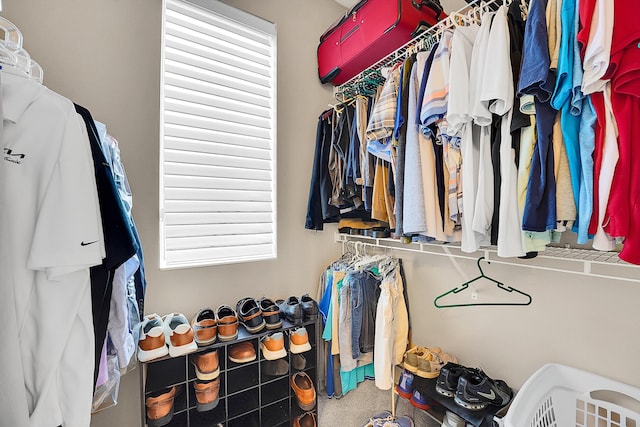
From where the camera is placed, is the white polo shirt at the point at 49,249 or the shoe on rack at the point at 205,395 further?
the shoe on rack at the point at 205,395

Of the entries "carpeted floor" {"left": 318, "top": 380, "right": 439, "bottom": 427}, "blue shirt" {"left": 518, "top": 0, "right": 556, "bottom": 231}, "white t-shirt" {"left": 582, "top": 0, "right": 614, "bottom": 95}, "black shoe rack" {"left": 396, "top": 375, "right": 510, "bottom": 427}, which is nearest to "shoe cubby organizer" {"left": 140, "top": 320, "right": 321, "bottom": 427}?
"carpeted floor" {"left": 318, "top": 380, "right": 439, "bottom": 427}

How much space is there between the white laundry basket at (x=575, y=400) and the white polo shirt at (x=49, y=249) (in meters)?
1.42

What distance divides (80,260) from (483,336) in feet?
6.04

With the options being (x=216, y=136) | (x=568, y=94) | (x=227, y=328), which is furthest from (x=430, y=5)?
(x=227, y=328)

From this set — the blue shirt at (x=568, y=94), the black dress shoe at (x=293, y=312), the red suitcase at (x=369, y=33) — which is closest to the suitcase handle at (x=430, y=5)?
the red suitcase at (x=369, y=33)

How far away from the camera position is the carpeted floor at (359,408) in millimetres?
1653

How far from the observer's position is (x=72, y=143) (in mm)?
791

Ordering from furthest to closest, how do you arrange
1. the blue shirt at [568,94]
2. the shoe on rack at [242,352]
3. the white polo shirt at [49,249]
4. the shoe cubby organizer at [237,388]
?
1. the shoe on rack at [242,352]
2. the shoe cubby organizer at [237,388]
3. the blue shirt at [568,94]
4. the white polo shirt at [49,249]

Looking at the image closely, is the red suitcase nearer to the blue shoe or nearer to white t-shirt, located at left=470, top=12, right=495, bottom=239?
white t-shirt, located at left=470, top=12, right=495, bottom=239

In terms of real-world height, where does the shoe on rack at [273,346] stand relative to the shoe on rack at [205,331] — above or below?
below

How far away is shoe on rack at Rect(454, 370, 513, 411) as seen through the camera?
49.6 inches

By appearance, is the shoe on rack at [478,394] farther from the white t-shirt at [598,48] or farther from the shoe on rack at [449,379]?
the white t-shirt at [598,48]

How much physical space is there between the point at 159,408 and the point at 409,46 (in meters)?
2.20

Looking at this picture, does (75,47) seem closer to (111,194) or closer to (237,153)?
(237,153)
